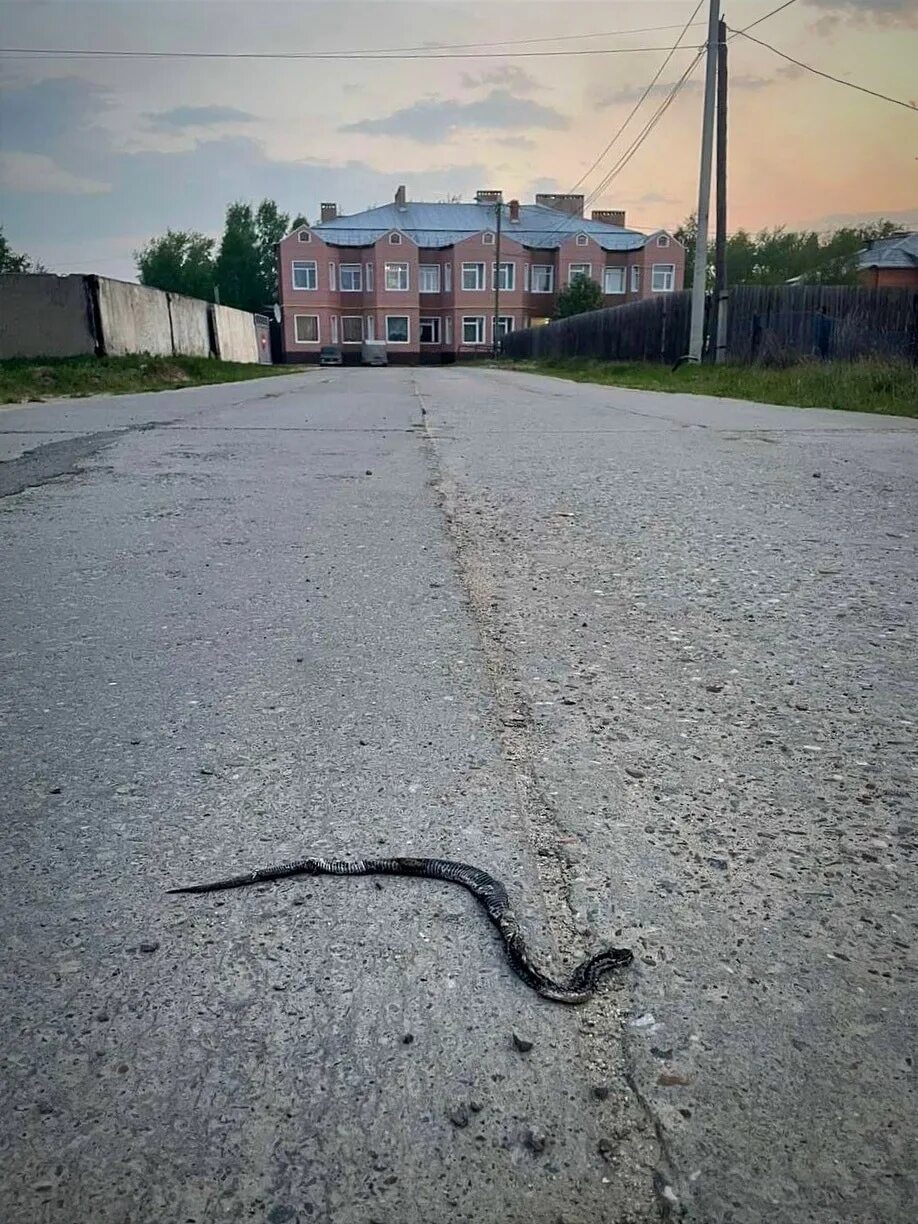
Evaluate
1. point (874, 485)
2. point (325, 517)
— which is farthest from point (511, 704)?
point (874, 485)

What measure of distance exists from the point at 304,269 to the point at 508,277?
1256 cm

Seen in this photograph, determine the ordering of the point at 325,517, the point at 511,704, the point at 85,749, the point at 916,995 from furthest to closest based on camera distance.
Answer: the point at 325,517, the point at 511,704, the point at 85,749, the point at 916,995

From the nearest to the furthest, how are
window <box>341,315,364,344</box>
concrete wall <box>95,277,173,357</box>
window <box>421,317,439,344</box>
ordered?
concrete wall <box>95,277,173,357</box> < window <box>341,315,364,344</box> < window <box>421,317,439,344</box>

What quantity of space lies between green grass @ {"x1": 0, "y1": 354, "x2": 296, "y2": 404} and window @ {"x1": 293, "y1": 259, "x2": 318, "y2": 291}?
115 feet

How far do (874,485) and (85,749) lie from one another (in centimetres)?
423

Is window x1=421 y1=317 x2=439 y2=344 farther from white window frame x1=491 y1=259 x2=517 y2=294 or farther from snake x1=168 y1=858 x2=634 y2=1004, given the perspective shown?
snake x1=168 y1=858 x2=634 y2=1004

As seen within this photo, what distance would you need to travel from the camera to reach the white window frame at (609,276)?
183ft

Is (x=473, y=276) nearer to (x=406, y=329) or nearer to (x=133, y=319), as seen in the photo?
(x=406, y=329)

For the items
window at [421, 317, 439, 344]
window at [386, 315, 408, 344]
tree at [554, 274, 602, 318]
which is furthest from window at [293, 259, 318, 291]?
tree at [554, 274, 602, 318]

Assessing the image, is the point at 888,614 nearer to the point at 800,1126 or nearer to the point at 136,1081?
the point at 800,1126

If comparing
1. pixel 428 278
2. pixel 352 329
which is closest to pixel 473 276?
pixel 428 278

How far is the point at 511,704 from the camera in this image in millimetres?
1911

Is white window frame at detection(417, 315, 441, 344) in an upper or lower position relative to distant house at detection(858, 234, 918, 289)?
lower

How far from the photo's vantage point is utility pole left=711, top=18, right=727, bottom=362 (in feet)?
57.5
